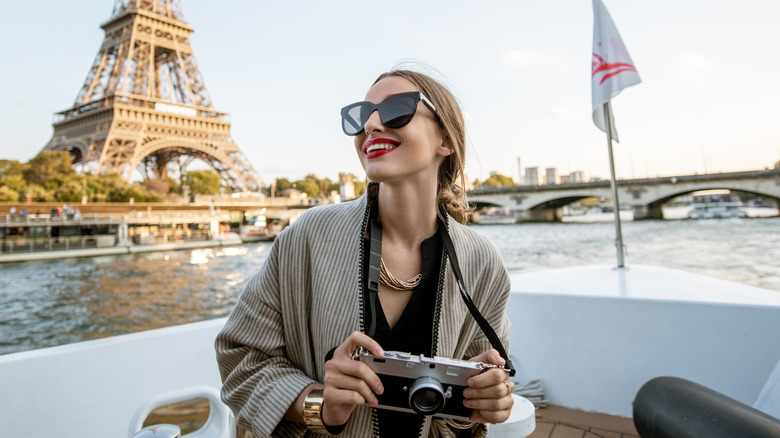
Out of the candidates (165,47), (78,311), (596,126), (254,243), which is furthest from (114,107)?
(596,126)

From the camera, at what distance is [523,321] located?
7.66ft

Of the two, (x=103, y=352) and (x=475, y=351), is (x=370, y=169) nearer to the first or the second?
(x=475, y=351)

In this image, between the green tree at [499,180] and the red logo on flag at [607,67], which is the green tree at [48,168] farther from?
the red logo on flag at [607,67]

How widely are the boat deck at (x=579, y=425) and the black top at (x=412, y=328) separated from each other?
152cm

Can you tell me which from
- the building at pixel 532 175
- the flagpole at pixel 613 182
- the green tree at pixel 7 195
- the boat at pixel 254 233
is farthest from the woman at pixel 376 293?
the building at pixel 532 175

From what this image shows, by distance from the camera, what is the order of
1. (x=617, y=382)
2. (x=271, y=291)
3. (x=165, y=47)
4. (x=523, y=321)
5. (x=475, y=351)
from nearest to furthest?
(x=271, y=291) → (x=475, y=351) → (x=617, y=382) → (x=523, y=321) → (x=165, y=47)

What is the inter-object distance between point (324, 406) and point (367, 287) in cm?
21

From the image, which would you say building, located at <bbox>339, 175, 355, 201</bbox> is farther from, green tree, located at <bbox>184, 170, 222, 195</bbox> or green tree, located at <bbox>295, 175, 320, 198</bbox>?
green tree, located at <bbox>184, 170, 222, 195</bbox>

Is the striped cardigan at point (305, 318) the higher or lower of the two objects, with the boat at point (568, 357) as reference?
higher

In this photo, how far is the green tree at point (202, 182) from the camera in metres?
43.2

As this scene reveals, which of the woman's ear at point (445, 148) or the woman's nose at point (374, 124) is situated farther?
the woman's ear at point (445, 148)

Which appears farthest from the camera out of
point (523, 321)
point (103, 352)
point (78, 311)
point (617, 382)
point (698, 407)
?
point (78, 311)

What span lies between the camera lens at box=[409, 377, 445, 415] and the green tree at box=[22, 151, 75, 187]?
34337mm

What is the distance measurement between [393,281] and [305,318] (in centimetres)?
17
